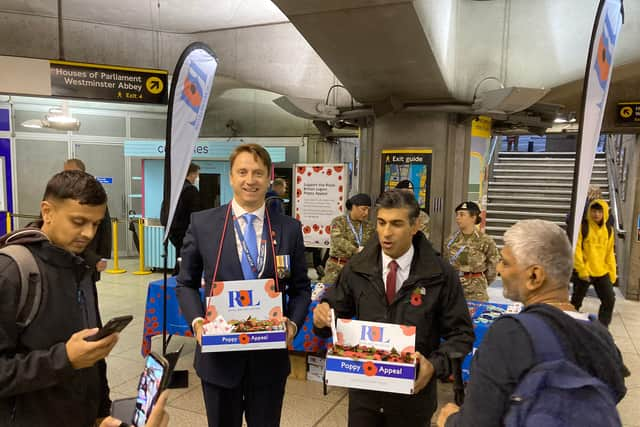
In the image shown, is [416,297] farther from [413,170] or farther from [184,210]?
[413,170]

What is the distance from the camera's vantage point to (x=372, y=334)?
5.28 ft

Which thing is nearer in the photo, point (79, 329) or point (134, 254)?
point (79, 329)

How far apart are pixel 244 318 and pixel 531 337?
111 centimetres

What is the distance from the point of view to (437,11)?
4.18 m

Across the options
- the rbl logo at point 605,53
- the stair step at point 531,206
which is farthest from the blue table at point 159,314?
the stair step at point 531,206

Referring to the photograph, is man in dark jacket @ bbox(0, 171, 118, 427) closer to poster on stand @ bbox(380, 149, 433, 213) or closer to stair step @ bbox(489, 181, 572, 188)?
poster on stand @ bbox(380, 149, 433, 213)

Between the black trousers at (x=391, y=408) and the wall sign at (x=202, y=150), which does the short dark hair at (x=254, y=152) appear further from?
the wall sign at (x=202, y=150)

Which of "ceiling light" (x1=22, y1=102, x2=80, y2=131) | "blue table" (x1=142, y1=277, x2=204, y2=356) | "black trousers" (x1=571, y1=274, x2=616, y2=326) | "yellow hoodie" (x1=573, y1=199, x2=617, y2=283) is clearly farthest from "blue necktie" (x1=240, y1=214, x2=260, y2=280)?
"ceiling light" (x1=22, y1=102, x2=80, y2=131)

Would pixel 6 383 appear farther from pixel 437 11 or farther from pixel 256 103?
pixel 256 103

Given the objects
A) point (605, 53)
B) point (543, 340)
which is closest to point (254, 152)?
point (543, 340)

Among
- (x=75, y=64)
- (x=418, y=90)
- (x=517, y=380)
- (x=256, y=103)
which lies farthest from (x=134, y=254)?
(x=517, y=380)

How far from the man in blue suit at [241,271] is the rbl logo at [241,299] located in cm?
15

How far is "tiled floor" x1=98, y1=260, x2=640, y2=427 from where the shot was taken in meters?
3.32

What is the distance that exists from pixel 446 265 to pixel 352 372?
2.08 feet
